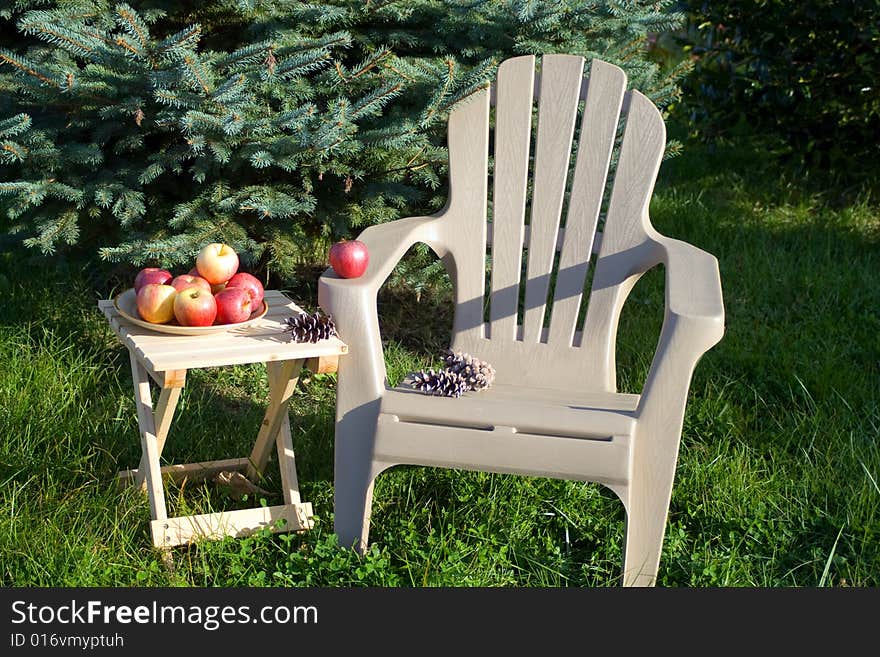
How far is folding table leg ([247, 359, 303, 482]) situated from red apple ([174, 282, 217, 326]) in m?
0.23

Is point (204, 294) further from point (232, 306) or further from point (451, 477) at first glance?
point (451, 477)

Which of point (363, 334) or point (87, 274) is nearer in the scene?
point (363, 334)

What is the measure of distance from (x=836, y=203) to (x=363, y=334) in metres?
3.34

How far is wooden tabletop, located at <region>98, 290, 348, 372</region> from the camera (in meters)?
2.08

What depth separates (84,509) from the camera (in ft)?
8.06

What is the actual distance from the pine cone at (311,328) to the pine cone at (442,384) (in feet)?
0.80

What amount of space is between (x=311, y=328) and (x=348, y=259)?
20 centimetres

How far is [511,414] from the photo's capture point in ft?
7.19

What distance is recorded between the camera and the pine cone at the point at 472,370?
2383 millimetres

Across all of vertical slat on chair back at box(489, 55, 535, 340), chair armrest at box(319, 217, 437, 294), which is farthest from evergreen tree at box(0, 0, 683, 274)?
chair armrest at box(319, 217, 437, 294)

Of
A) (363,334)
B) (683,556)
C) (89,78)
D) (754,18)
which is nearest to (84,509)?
(363,334)

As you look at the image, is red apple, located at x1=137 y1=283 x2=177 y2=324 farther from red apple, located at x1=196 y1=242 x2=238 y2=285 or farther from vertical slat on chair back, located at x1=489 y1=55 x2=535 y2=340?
vertical slat on chair back, located at x1=489 y1=55 x2=535 y2=340

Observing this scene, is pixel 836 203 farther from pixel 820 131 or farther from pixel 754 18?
pixel 754 18

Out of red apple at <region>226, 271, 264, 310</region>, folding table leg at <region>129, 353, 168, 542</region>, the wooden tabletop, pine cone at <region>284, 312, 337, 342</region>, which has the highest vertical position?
red apple at <region>226, 271, 264, 310</region>
